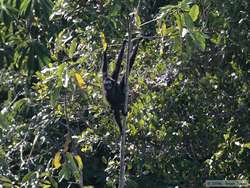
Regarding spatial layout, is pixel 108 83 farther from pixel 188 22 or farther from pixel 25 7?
pixel 188 22

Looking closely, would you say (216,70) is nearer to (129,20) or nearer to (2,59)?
(129,20)

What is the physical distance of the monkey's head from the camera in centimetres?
325

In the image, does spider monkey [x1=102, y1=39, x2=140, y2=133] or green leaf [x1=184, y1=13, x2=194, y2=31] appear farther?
spider monkey [x1=102, y1=39, x2=140, y2=133]

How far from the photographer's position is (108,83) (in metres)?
3.29

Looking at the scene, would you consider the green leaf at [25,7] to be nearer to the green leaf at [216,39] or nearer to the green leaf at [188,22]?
the green leaf at [188,22]

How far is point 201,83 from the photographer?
4.25m

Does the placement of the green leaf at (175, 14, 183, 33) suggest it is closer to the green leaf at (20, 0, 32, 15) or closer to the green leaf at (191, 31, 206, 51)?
the green leaf at (191, 31, 206, 51)

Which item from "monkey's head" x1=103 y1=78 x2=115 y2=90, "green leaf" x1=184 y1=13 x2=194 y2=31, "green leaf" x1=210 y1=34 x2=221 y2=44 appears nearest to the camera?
"green leaf" x1=184 y1=13 x2=194 y2=31

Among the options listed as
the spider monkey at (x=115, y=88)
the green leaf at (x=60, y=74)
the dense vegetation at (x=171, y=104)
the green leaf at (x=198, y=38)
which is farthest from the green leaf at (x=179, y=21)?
the dense vegetation at (x=171, y=104)

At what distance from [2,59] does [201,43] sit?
1.36 metres

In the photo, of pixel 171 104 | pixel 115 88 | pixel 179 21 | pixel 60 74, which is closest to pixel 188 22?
pixel 179 21

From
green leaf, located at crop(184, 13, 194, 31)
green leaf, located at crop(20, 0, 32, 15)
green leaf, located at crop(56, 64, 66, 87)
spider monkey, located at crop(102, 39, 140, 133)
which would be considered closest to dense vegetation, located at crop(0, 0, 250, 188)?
spider monkey, located at crop(102, 39, 140, 133)

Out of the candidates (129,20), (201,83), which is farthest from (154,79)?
(129,20)

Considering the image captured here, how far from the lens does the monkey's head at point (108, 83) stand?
325cm
